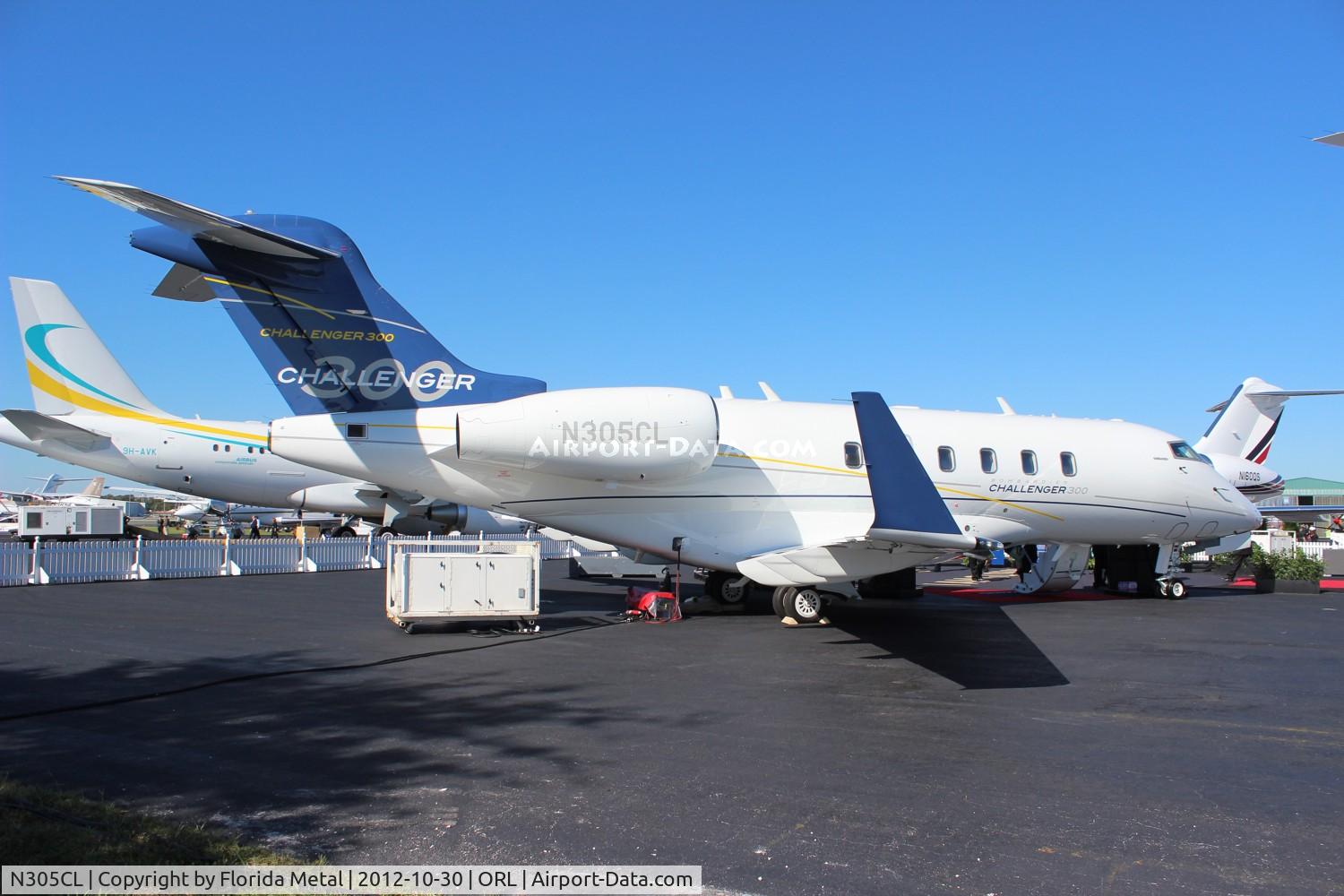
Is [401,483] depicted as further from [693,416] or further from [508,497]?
[693,416]

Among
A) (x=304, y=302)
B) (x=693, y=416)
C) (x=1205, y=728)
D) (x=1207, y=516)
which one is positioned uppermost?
(x=304, y=302)

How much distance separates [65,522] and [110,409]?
15.2 meters

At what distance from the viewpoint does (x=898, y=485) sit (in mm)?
10461

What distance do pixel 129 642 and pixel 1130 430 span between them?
17.0 meters

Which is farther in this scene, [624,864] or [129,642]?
[129,642]

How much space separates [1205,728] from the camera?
24.6 ft

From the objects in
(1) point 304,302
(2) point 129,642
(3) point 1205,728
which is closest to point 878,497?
(3) point 1205,728

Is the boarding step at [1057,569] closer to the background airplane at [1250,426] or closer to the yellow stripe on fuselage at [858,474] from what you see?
the yellow stripe on fuselage at [858,474]

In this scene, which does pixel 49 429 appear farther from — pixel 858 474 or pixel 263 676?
pixel 858 474

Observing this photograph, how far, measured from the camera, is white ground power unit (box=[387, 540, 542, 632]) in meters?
12.7

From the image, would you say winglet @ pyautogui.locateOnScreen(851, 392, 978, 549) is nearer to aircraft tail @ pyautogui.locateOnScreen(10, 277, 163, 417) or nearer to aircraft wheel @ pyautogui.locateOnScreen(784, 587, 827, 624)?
aircraft wheel @ pyautogui.locateOnScreen(784, 587, 827, 624)

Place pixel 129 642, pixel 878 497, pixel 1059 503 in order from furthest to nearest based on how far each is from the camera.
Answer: pixel 1059 503, pixel 129 642, pixel 878 497

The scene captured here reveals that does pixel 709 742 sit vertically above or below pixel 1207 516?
below

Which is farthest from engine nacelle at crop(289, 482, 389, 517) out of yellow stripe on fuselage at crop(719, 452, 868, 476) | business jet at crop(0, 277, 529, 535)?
yellow stripe on fuselage at crop(719, 452, 868, 476)
